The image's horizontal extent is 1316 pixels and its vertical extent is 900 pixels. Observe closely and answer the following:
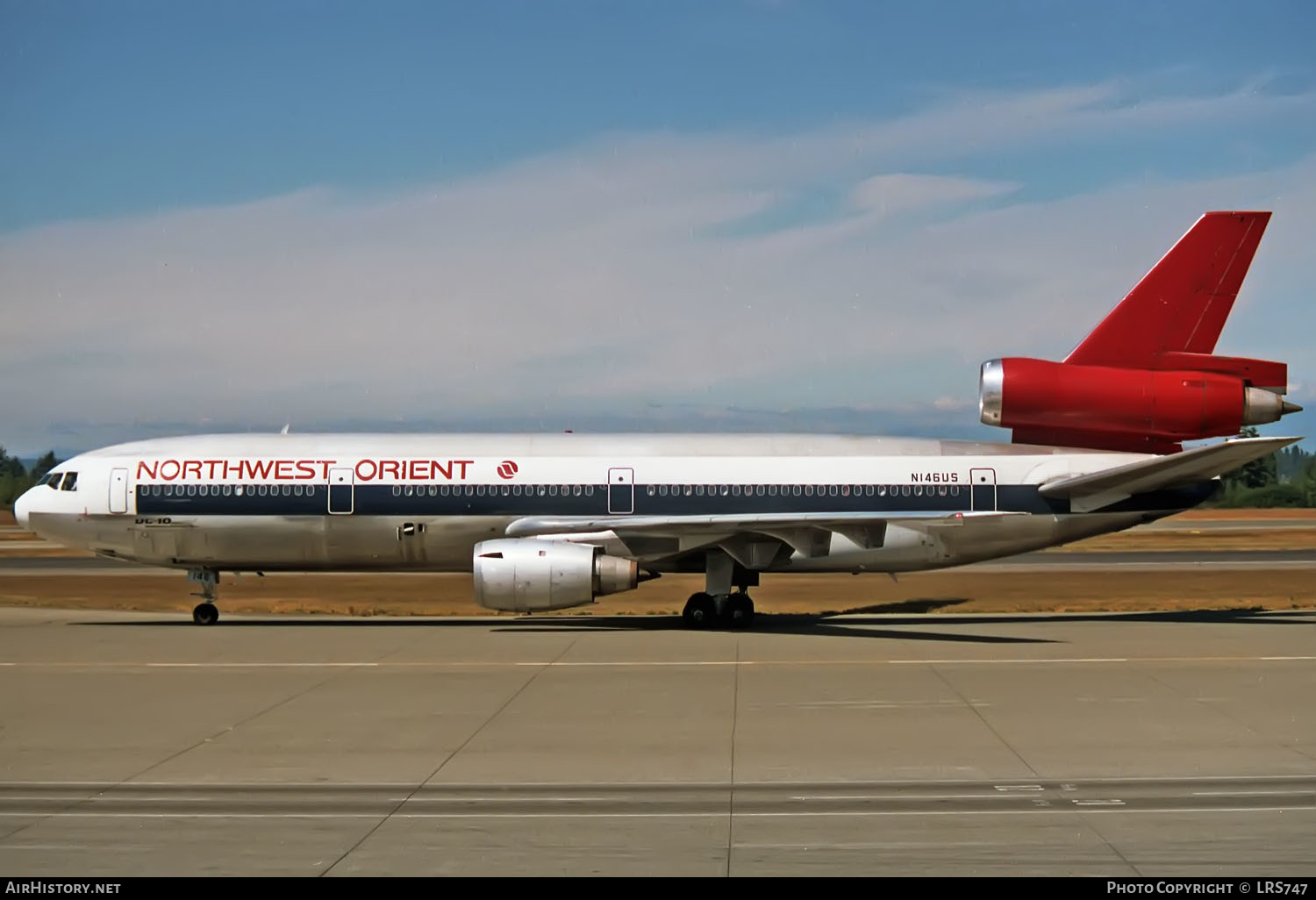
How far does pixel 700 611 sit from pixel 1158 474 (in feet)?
31.1

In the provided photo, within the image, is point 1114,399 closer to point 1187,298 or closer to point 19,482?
point 1187,298

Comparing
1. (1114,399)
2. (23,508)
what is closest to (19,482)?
(23,508)

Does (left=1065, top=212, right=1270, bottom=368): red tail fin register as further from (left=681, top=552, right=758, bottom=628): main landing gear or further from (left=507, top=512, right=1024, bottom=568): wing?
(left=681, top=552, right=758, bottom=628): main landing gear

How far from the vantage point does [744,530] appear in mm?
25578

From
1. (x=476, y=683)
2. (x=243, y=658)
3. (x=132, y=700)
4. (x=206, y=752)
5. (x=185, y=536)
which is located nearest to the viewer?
(x=206, y=752)

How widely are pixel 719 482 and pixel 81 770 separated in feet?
54.5

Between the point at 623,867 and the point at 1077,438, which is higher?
the point at 1077,438

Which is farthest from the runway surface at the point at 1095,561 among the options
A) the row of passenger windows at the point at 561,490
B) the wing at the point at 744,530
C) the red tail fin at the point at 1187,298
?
the wing at the point at 744,530

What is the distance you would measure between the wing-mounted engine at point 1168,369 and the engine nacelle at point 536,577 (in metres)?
9.02

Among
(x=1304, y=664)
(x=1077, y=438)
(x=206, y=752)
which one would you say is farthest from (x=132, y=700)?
(x=1077, y=438)

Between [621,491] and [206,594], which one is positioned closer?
[621,491]

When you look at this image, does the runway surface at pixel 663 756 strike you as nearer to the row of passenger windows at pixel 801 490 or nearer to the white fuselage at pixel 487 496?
the white fuselage at pixel 487 496

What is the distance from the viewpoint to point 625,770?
12.4 m

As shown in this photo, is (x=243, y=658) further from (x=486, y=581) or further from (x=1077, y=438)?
(x=1077, y=438)
